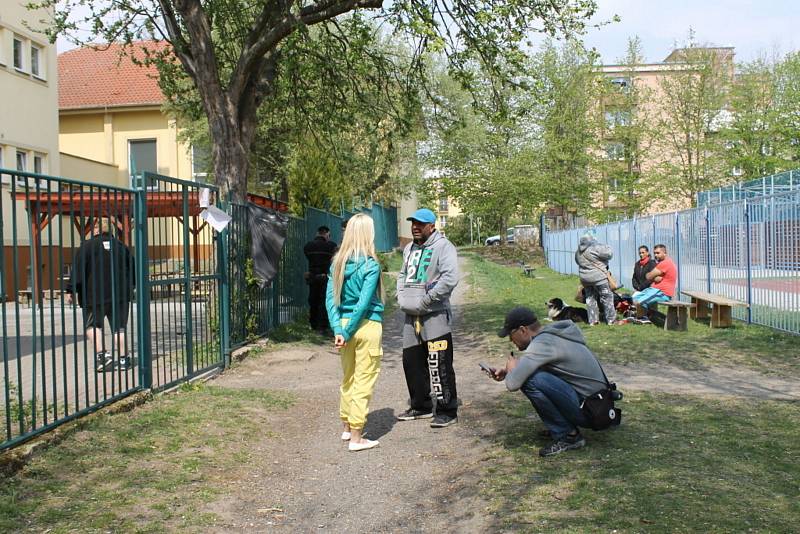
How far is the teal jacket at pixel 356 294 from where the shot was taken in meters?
6.37

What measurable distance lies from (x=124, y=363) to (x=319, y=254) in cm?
631

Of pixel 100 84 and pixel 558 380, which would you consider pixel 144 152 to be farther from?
pixel 558 380

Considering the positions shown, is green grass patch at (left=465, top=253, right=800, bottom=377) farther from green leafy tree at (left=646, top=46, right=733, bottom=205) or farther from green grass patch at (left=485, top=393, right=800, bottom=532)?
green leafy tree at (left=646, top=46, right=733, bottom=205)

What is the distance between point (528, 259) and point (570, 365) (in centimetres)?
3874

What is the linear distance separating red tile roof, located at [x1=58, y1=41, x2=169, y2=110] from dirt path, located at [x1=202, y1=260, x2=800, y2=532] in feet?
92.1

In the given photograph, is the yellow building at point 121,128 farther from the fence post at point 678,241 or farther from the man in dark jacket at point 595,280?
the man in dark jacket at point 595,280

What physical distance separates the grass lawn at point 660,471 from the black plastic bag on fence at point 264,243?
4.53 meters

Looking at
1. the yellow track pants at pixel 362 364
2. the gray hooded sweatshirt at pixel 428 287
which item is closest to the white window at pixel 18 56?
the gray hooded sweatshirt at pixel 428 287

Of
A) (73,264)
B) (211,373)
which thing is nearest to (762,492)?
(73,264)

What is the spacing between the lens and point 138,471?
5.61 meters

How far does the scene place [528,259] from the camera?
44.1 m

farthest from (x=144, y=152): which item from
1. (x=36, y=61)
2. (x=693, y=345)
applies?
(x=693, y=345)

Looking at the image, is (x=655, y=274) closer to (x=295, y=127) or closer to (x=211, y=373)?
(x=295, y=127)

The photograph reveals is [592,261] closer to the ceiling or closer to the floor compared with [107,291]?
closer to the ceiling
